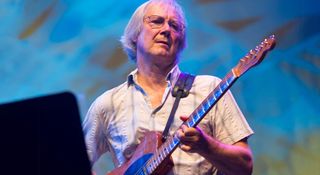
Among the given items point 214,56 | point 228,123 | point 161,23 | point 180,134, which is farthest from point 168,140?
point 214,56

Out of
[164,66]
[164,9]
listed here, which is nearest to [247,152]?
[164,66]

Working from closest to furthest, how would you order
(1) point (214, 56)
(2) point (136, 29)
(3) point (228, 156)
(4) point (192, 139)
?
(4) point (192, 139), (3) point (228, 156), (2) point (136, 29), (1) point (214, 56)

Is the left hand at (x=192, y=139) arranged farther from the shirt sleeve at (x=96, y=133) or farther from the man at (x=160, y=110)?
the shirt sleeve at (x=96, y=133)

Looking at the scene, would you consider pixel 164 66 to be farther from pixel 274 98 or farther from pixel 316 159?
pixel 316 159

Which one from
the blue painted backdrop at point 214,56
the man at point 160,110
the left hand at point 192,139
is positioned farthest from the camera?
the blue painted backdrop at point 214,56

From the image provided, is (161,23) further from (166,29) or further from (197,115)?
(197,115)

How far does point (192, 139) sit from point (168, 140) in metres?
0.14

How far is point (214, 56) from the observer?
2354mm

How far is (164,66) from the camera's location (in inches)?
78.9

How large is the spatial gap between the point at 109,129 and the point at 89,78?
1.77ft

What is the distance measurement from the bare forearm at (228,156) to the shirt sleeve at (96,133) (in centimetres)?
51

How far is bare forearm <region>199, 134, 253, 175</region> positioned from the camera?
1.61 meters

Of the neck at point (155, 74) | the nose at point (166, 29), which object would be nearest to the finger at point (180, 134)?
the neck at point (155, 74)

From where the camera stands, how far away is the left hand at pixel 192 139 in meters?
1.54
